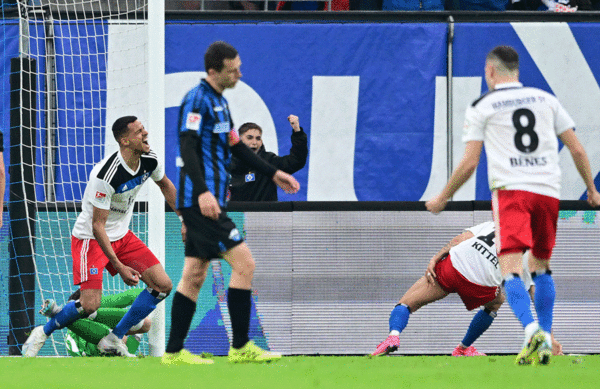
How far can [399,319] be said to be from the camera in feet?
21.2

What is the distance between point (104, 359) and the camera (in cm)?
564

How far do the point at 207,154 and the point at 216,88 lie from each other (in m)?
0.41

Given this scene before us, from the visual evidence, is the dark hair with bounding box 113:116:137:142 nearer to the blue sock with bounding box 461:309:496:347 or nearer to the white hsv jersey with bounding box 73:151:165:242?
the white hsv jersey with bounding box 73:151:165:242

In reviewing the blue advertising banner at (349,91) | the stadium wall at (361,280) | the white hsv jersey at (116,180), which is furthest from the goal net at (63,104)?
the stadium wall at (361,280)

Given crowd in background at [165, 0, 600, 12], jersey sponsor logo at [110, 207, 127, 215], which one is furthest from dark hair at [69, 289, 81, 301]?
crowd in background at [165, 0, 600, 12]

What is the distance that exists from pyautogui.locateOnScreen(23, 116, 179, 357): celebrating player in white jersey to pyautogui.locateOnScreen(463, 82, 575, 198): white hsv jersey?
289 centimetres

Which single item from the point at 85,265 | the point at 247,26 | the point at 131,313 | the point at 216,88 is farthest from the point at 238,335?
the point at 247,26

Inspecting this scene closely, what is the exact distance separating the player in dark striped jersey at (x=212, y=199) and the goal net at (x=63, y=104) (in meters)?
3.11

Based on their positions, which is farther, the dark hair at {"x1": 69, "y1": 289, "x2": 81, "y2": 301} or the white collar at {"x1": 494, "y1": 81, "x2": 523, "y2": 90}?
the dark hair at {"x1": 69, "y1": 289, "x2": 81, "y2": 301}

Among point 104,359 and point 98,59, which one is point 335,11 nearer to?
point 98,59

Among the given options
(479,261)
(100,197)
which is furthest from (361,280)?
(100,197)

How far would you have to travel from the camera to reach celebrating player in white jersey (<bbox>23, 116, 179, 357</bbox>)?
6637 mm

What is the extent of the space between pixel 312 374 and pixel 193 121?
1.63 m

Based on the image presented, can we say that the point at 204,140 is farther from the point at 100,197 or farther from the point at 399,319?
the point at 399,319
